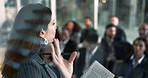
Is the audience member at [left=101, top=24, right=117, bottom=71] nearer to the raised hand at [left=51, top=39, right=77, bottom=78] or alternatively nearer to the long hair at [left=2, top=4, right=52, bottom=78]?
the raised hand at [left=51, top=39, right=77, bottom=78]

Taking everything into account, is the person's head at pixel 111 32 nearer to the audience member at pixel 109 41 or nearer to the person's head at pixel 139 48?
the audience member at pixel 109 41

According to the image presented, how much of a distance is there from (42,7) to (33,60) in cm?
23

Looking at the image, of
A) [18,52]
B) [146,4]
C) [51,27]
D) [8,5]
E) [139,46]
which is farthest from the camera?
[146,4]

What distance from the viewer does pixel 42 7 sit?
1.09m

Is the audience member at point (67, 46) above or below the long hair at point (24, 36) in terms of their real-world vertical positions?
below

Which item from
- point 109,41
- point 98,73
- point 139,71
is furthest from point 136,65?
point 98,73

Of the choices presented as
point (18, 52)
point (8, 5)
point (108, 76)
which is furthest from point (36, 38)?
point (8, 5)

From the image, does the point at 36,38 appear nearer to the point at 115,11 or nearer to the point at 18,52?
the point at 18,52

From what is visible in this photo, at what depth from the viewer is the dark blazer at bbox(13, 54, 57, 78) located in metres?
1.01

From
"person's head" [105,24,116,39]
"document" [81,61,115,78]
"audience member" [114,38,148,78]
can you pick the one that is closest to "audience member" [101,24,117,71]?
"person's head" [105,24,116,39]

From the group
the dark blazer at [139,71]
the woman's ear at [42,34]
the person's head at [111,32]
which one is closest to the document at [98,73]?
the woman's ear at [42,34]

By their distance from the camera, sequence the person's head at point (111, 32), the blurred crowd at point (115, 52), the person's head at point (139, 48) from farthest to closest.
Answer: the person's head at point (111, 32) < the person's head at point (139, 48) < the blurred crowd at point (115, 52)

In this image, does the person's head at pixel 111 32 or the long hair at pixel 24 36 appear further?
the person's head at pixel 111 32

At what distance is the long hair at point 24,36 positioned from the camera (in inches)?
40.1
